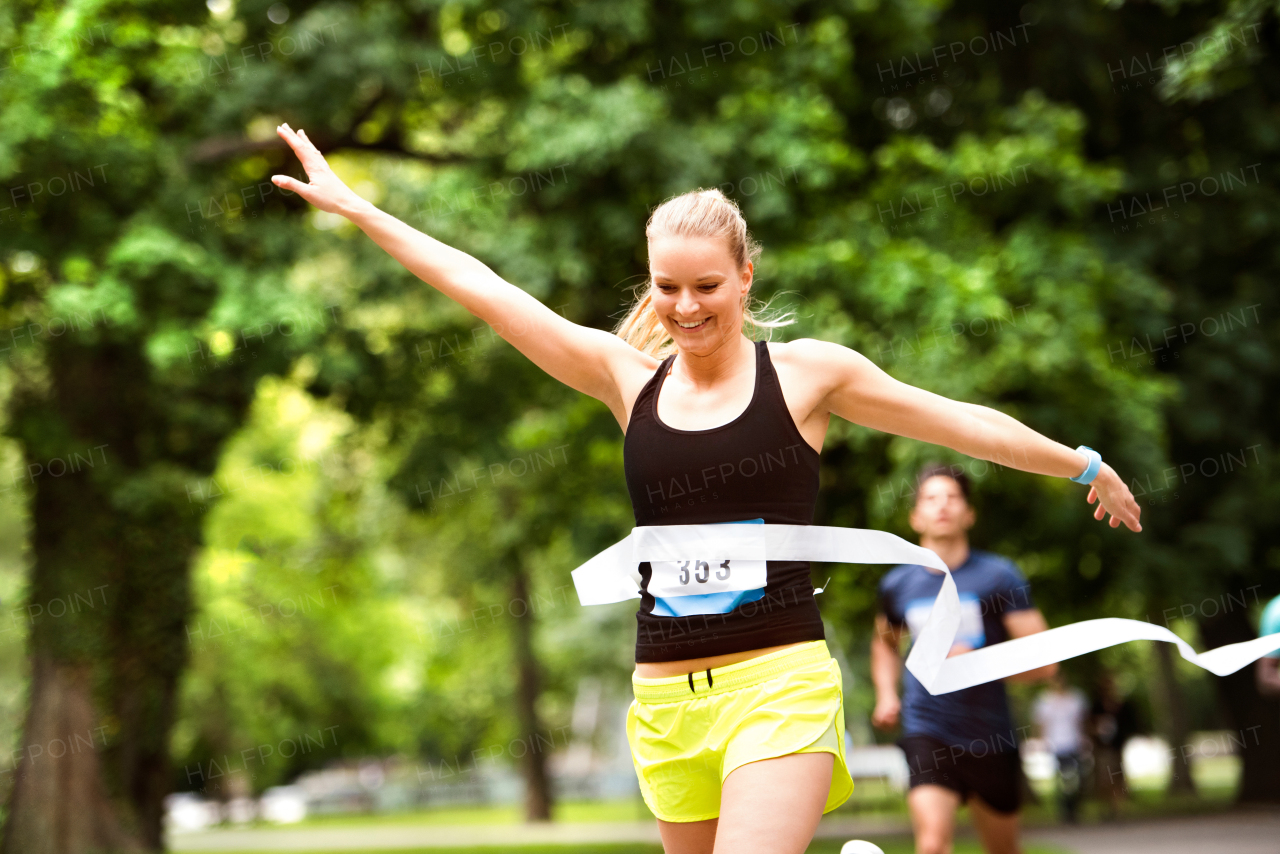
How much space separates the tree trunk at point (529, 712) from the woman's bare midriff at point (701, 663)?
21843 millimetres

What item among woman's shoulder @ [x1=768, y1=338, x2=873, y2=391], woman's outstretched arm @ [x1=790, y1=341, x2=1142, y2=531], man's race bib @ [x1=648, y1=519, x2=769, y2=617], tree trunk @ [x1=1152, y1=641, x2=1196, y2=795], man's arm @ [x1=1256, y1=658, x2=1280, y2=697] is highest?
woman's shoulder @ [x1=768, y1=338, x2=873, y2=391]

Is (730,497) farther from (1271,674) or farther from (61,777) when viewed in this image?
(61,777)

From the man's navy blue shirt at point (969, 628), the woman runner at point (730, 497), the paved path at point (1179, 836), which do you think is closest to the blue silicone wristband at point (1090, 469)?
the woman runner at point (730, 497)

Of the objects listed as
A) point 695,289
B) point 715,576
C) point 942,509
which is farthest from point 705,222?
point 942,509

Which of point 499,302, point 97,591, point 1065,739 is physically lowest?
point 1065,739

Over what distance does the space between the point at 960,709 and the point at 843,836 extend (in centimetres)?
994

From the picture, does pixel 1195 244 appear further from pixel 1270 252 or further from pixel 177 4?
pixel 177 4

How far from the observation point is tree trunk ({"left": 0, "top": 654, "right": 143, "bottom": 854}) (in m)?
13.4

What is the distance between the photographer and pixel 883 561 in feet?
10.7

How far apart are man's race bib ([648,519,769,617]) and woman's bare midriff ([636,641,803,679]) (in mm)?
102

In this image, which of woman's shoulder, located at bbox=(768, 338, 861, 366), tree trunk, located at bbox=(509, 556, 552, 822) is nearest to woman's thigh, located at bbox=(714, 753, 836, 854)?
woman's shoulder, located at bbox=(768, 338, 861, 366)

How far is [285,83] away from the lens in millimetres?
12219

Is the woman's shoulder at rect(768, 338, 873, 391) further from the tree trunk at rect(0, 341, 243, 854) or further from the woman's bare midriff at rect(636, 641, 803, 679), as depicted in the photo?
the tree trunk at rect(0, 341, 243, 854)

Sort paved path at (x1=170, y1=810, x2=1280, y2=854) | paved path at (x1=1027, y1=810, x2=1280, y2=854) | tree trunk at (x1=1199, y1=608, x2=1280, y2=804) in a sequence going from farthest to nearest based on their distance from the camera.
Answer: tree trunk at (x1=1199, y1=608, x2=1280, y2=804) < paved path at (x1=170, y1=810, x2=1280, y2=854) < paved path at (x1=1027, y1=810, x2=1280, y2=854)
